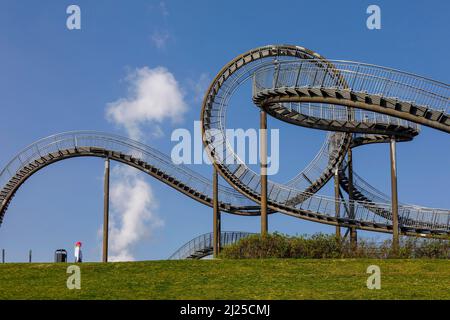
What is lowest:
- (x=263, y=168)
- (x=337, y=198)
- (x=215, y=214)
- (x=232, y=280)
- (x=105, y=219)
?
(x=232, y=280)

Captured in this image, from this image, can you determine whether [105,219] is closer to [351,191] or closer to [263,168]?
[263,168]

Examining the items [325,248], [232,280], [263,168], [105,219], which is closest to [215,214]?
[105,219]

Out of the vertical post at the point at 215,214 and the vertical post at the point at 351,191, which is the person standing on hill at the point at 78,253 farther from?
the vertical post at the point at 351,191

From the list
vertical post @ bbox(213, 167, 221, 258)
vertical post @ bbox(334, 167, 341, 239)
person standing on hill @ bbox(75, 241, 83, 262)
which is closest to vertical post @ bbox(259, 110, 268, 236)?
vertical post @ bbox(334, 167, 341, 239)

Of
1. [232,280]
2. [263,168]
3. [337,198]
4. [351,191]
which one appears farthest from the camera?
[351,191]

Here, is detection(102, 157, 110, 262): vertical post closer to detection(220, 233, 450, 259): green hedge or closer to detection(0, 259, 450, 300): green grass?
detection(220, 233, 450, 259): green hedge
